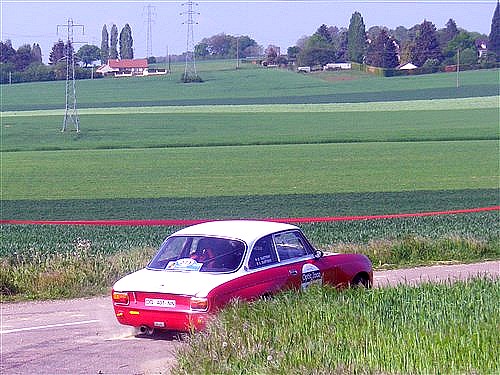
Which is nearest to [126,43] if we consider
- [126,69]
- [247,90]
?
[126,69]

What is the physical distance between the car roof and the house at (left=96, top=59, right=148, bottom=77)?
90580mm

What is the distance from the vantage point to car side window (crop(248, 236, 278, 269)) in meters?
11.2

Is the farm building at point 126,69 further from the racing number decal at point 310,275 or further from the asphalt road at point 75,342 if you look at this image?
the racing number decal at point 310,275

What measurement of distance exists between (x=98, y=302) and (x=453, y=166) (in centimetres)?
3010

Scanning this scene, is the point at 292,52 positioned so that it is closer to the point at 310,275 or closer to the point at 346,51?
the point at 346,51

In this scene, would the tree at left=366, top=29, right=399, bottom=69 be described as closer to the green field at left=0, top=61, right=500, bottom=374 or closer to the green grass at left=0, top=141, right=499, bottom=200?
the green field at left=0, top=61, right=500, bottom=374

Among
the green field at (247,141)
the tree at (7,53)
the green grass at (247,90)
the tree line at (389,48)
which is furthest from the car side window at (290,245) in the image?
the tree at (7,53)

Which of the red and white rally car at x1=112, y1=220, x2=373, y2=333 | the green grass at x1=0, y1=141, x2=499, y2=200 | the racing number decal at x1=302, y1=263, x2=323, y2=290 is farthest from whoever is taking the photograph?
Result: the green grass at x1=0, y1=141, x2=499, y2=200

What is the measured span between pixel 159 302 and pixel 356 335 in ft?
10.5

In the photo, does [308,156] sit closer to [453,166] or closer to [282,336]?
[453,166]

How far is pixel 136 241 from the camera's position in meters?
20.5

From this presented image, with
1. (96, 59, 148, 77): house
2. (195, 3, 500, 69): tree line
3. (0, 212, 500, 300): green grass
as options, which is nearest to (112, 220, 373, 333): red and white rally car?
(0, 212, 500, 300): green grass

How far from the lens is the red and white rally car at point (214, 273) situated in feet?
34.6

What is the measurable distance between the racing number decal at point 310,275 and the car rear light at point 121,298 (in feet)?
6.82
